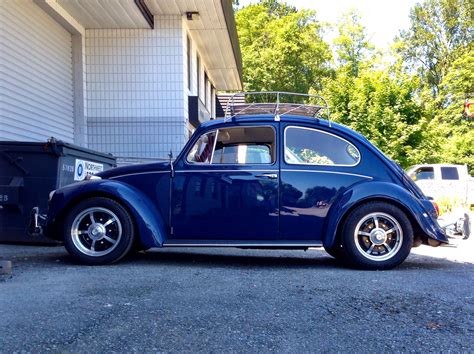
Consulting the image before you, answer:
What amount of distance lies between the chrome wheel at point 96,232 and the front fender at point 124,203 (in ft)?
0.63

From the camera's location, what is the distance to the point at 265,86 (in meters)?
35.2

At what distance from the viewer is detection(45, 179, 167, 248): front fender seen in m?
5.46

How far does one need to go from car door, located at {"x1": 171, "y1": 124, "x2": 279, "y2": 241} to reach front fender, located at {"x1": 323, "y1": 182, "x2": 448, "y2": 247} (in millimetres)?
622

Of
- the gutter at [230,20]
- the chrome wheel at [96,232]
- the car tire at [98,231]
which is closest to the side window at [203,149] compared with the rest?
the car tire at [98,231]

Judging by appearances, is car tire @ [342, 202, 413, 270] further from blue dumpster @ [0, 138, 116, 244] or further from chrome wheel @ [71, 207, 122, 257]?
blue dumpster @ [0, 138, 116, 244]

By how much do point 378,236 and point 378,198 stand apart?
16.6 inches

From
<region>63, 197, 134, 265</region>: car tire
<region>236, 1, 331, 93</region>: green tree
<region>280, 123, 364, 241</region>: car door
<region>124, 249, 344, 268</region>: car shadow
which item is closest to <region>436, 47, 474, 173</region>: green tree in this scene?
<region>236, 1, 331, 93</region>: green tree

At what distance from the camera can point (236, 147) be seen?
5.80 metres

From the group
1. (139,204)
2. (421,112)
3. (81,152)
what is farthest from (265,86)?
(139,204)

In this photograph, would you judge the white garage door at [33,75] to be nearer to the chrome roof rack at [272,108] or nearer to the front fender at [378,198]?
the chrome roof rack at [272,108]

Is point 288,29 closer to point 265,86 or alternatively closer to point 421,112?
point 265,86

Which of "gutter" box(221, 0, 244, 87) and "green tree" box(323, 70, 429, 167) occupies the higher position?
"gutter" box(221, 0, 244, 87)

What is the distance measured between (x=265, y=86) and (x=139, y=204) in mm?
30693

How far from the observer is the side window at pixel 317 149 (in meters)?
5.63
